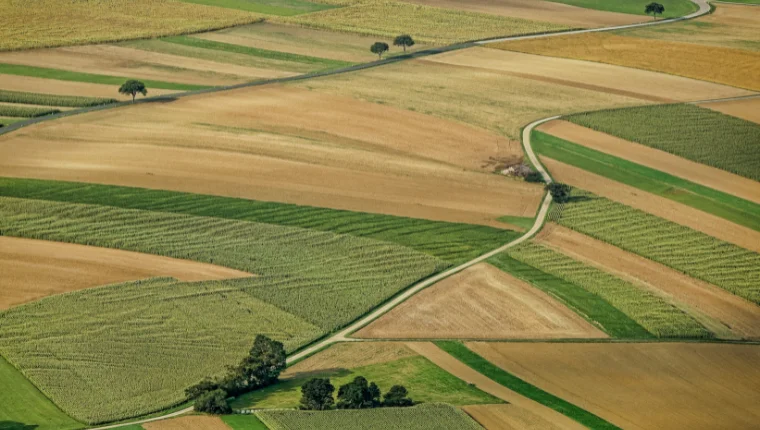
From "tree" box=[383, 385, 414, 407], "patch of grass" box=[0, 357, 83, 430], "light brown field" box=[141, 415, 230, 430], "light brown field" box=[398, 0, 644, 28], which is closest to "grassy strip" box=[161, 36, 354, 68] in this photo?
"light brown field" box=[398, 0, 644, 28]

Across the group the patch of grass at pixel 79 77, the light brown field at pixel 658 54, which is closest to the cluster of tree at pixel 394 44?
the light brown field at pixel 658 54

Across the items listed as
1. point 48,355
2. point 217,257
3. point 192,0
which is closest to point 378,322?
A: point 217,257

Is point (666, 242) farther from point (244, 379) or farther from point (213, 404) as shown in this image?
point (213, 404)

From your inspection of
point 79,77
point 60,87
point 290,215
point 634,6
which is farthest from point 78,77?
point 634,6

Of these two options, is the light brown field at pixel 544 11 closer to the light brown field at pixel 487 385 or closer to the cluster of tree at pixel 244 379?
the light brown field at pixel 487 385

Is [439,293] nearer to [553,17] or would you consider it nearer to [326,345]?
[326,345]

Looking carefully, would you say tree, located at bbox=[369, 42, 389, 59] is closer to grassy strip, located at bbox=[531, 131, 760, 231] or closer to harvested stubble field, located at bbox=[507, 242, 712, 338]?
grassy strip, located at bbox=[531, 131, 760, 231]
